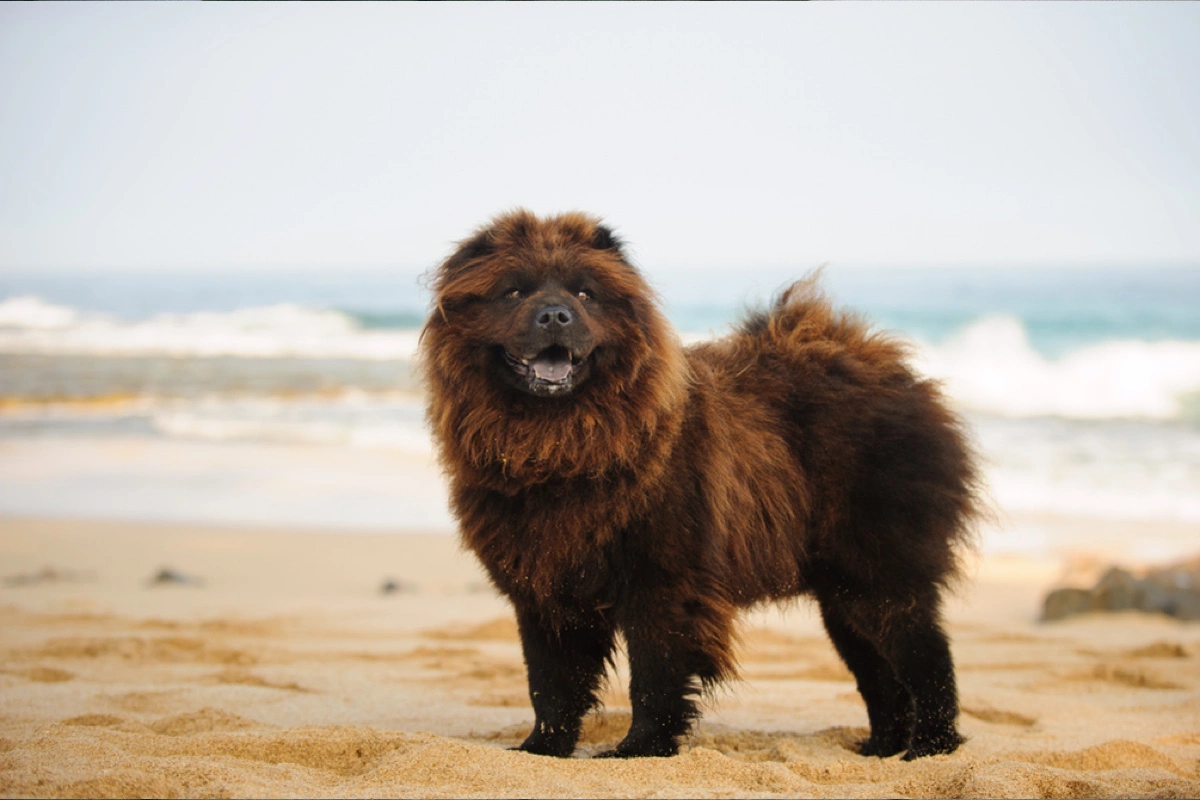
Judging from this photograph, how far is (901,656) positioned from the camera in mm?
4844

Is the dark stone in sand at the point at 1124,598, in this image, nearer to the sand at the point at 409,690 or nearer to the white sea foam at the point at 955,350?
the sand at the point at 409,690

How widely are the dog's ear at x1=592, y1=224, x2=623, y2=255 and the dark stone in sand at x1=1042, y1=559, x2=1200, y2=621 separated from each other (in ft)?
17.0

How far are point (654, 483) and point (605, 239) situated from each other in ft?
3.54

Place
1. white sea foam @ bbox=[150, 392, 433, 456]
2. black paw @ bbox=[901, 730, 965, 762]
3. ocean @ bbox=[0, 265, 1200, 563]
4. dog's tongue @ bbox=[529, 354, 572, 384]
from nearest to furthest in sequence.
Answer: dog's tongue @ bbox=[529, 354, 572, 384] < black paw @ bbox=[901, 730, 965, 762] < ocean @ bbox=[0, 265, 1200, 563] < white sea foam @ bbox=[150, 392, 433, 456]

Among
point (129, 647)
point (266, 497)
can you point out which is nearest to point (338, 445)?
point (266, 497)

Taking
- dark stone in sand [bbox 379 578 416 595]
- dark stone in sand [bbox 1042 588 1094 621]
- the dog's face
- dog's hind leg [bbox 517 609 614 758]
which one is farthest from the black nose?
dark stone in sand [bbox 1042 588 1094 621]

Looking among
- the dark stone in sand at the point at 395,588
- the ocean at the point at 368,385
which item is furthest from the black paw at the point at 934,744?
the dark stone in sand at the point at 395,588

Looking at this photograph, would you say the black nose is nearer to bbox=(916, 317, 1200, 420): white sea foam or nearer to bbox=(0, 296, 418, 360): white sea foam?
bbox=(916, 317, 1200, 420): white sea foam

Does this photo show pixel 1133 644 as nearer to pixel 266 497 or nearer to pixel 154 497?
pixel 266 497

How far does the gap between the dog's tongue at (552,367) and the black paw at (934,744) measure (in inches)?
90.8

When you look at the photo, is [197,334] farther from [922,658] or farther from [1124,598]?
[922,658]

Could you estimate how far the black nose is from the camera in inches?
159

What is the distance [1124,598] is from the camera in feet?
26.3

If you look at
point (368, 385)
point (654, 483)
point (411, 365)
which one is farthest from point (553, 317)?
point (368, 385)
